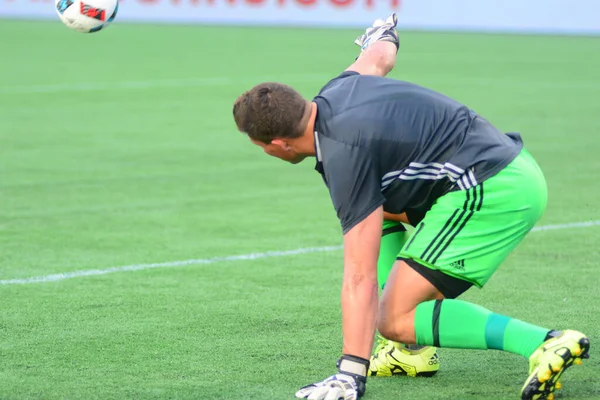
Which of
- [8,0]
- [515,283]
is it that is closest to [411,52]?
[8,0]

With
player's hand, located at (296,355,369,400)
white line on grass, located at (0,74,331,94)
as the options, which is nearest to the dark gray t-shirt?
player's hand, located at (296,355,369,400)

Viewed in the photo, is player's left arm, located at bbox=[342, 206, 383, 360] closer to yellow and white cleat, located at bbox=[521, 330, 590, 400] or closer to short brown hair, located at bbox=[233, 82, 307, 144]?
short brown hair, located at bbox=[233, 82, 307, 144]

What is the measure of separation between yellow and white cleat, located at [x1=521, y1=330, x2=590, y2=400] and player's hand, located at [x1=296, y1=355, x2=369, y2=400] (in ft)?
2.17

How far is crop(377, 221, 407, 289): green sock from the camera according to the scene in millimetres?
5453

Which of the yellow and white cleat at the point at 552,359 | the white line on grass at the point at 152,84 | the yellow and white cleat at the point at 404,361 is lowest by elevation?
the white line on grass at the point at 152,84

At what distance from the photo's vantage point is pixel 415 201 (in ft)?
16.4

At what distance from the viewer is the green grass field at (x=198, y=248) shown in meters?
5.33

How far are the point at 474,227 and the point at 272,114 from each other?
0.99 metres

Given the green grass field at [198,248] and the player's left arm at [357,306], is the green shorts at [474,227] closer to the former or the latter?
the player's left arm at [357,306]

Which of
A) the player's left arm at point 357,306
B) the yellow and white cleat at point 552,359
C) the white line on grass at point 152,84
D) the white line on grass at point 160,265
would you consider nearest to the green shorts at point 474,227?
the player's left arm at point 357,306

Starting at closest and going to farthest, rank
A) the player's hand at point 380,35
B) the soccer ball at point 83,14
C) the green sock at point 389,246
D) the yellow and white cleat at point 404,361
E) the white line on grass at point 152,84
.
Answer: the yellow and white cleat at point 404,361 → the green sock at point 389,246 → the player's hand at point 380,35 → the soccer ball at point 83,14 → the white line on grass at point 152,84

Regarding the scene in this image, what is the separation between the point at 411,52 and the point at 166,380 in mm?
20002

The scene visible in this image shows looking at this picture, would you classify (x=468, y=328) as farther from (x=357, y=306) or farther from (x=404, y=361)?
(x=404, y=361)

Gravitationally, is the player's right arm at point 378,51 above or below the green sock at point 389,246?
above
